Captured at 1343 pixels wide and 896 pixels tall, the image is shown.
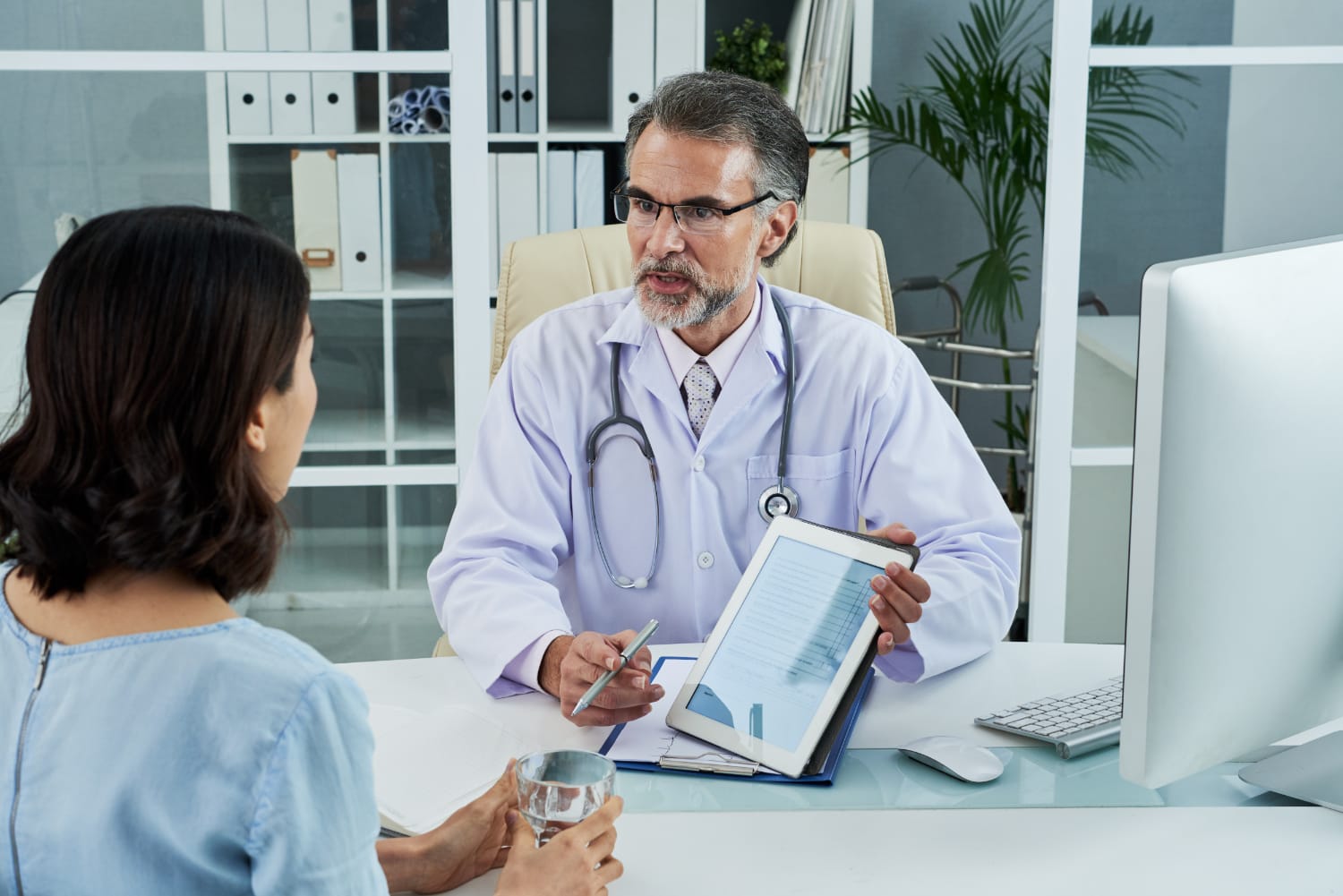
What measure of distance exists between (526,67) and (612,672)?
2158mm

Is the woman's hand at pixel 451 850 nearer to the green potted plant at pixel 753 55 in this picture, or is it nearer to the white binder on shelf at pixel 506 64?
the white binder on shelf at pixel 506 64

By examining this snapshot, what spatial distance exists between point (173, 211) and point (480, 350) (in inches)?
67.7

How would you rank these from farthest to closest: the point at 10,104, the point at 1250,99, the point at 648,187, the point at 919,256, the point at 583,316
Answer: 1. the point at 919,256
2. the point at 1250,99
3. the point at 10,104
4. the point at 583,316
5. the point at 648,187

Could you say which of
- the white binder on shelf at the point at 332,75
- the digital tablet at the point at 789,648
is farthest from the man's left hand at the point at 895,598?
the white binder on shelf at the point at 332,75

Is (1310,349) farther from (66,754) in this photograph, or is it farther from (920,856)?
(66,754)

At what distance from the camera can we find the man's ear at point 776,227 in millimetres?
1817

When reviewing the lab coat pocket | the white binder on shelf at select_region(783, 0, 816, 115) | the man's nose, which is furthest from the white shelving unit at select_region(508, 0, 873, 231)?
the lab coat pocket

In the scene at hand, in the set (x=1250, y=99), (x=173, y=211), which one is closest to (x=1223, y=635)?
(x=173, y=211)

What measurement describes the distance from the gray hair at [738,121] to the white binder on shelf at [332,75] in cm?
84

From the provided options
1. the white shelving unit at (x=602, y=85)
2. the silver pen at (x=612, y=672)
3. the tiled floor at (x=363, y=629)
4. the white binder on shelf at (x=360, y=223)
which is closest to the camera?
the silver pen at (x=612, y=672)

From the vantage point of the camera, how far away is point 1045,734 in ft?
4.04

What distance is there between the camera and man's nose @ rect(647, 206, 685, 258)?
5.54ft

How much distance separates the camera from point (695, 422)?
1.74m

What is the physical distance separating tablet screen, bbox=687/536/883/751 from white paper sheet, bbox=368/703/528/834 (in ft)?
0.66
